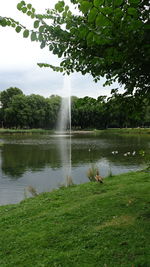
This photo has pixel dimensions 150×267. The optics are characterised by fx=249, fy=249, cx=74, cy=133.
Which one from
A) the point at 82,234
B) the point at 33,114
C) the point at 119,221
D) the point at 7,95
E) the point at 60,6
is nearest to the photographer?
the point at 60,6

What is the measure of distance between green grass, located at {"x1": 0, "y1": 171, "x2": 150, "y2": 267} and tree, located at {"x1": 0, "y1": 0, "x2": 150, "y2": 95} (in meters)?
2.70

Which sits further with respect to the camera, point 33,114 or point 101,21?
point 33,114

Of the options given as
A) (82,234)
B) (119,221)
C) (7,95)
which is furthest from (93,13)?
(7,95)

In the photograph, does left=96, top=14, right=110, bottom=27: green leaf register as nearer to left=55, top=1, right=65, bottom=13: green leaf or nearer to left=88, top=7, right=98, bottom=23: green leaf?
left=88, top=7, right=98, bottom=23: green leaf

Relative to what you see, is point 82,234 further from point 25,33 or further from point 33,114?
point 33,114

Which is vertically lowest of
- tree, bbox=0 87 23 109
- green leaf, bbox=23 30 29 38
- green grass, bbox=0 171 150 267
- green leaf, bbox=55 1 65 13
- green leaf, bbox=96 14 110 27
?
green grass, bbox=0 171 150 267

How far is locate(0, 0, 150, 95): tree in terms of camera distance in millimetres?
2385

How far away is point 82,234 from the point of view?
5.01 m

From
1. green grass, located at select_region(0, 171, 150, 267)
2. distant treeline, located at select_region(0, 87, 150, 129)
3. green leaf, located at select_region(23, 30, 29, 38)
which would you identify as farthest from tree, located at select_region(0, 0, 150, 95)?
distant treeline, located at select_region(0, 87, 150, 129)

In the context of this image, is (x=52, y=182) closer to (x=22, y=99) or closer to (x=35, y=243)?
(x=35, y=243)

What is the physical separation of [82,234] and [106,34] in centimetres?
389

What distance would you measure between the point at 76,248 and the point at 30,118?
264 feet

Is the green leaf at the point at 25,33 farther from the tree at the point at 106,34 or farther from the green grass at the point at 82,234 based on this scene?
the green grass at the point at 82,234

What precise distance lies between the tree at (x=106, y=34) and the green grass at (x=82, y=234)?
8.85 feet
